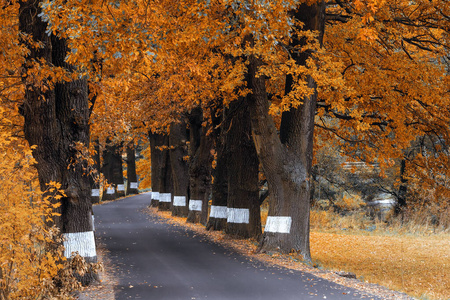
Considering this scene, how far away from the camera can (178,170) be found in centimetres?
2614

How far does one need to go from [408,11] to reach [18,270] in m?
12.6

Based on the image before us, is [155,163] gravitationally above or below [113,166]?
above

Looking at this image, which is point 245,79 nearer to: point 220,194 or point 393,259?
point 220,194

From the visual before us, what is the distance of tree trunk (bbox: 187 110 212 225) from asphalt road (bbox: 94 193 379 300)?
513 cm

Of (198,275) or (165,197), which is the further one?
(165,197)

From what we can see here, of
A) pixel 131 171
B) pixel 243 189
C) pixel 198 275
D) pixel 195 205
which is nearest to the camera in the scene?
pixel 198 275

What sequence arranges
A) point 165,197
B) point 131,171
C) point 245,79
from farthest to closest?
1. point 131,171
2. point 165,197
3. point 245,79

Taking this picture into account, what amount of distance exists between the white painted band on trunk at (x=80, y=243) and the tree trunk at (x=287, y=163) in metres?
4.90

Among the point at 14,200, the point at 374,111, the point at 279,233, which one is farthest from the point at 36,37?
the point at 374,111

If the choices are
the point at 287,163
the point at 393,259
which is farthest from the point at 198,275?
the point at 393,259

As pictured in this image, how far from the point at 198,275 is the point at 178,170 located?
15111 mm

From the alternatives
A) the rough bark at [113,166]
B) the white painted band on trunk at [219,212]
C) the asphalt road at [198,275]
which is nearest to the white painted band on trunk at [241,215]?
the asphalt road at [198,275]

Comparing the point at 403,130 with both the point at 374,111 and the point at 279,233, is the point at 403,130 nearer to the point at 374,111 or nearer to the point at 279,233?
the point at 374,111

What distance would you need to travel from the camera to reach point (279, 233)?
13586 mm
